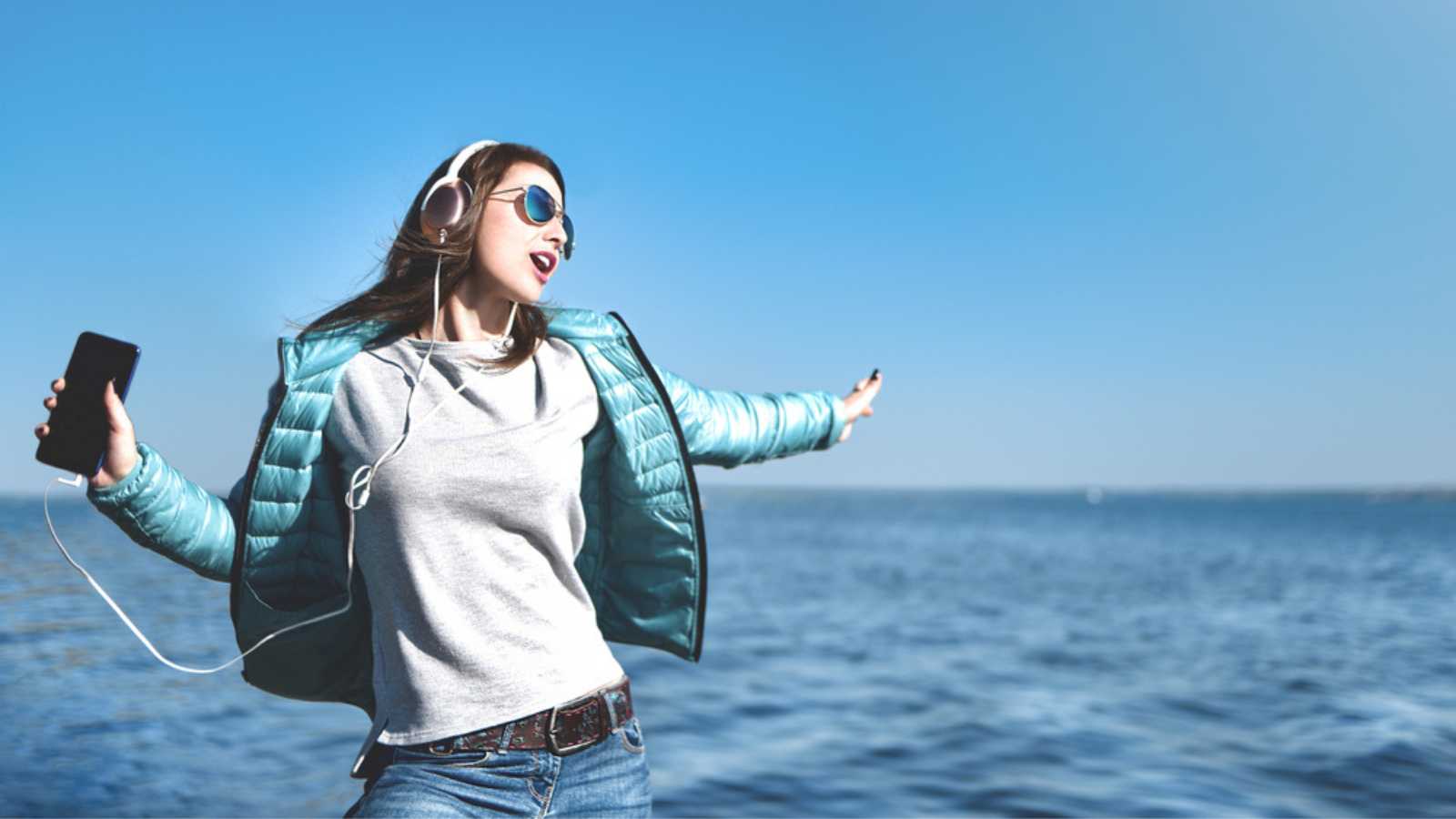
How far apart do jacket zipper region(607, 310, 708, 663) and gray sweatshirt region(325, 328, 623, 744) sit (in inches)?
9.5

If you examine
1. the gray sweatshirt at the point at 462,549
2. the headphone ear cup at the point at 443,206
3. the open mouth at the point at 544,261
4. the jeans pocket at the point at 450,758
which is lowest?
the jeans pocket at the point at 450,758

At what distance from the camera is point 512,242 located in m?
2.52

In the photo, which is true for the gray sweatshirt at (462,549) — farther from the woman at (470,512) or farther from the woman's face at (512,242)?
the woman's face at (512,242)

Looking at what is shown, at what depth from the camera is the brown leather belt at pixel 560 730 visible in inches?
86.4

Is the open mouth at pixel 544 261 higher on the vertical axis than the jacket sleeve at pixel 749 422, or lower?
higher

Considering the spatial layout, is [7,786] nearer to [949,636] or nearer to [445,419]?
[445,419]

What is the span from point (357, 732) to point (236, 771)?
4.00 ft

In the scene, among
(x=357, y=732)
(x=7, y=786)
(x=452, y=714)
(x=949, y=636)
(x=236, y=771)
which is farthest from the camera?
(x=949, y=636)

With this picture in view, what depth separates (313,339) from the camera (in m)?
2.35

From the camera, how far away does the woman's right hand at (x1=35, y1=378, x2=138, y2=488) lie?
212cm

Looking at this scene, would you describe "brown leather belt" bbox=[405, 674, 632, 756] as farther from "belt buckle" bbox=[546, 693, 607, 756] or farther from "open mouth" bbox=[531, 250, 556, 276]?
"open mouth" bbox=[531, 250, 556, 276]

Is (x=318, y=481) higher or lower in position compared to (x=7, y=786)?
higher

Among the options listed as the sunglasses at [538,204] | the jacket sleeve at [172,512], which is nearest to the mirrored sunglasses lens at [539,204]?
the sunglasses at [538,204]

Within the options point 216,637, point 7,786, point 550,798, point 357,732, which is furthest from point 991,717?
point 216,637
